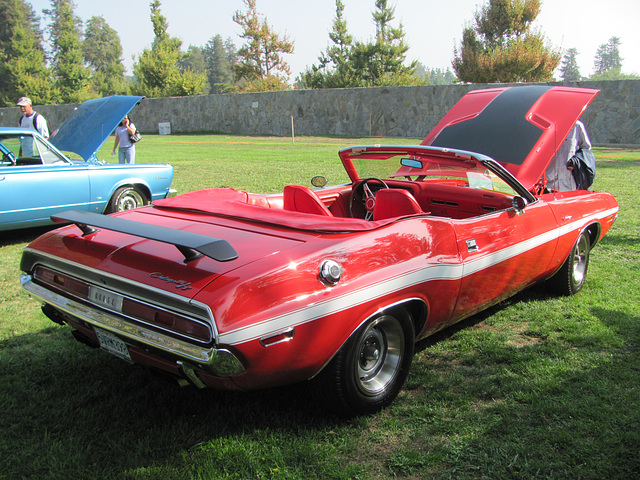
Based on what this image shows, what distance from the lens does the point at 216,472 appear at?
8.00ft

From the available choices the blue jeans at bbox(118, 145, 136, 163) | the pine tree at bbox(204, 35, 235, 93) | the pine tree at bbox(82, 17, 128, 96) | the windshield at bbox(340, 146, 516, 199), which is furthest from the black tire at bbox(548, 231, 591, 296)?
the pine tree at bbox(204, 35, 235, 93)

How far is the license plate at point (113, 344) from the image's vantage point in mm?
2655

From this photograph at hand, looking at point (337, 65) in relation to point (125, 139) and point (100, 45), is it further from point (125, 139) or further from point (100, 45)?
point (100, 45)

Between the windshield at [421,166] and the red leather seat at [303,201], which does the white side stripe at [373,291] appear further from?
the red leather seat at [303,201]

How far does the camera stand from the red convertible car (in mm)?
2371

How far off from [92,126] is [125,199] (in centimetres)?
123

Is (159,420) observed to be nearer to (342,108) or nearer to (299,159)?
(299,159)

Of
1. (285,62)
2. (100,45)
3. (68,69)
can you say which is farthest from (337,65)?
(100,45)

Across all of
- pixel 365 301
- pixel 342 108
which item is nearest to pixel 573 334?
A: pixel 365 301

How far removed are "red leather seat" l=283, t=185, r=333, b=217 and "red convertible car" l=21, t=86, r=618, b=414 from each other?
0.01m

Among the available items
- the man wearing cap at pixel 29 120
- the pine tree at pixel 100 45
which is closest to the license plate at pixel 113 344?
the man wearing cap at pixel 29 120

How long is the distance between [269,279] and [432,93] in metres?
25.0

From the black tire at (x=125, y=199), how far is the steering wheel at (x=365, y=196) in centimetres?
404

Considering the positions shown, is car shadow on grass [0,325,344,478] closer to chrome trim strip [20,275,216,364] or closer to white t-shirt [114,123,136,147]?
chrome trim strip [20,275,216,364]
